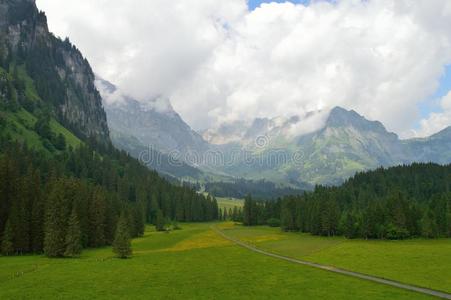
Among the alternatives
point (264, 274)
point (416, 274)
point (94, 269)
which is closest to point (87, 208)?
point (94, 269)

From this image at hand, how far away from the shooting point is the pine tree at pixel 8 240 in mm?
100500

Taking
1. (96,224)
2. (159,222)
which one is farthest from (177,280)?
(159,222)

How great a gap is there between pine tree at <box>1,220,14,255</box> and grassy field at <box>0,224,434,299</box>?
7.08m

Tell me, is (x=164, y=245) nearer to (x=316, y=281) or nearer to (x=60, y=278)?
(x=60, y=278)

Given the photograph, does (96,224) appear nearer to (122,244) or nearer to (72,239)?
(72,239)

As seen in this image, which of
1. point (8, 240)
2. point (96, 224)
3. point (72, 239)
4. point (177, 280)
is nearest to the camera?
point (177, 280)

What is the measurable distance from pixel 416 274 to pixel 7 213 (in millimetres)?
100845

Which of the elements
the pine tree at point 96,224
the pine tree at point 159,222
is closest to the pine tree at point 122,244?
the pine tree at point 96,224

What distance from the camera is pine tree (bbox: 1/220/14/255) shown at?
100m

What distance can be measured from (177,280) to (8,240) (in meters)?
58.4

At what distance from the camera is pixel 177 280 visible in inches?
2584

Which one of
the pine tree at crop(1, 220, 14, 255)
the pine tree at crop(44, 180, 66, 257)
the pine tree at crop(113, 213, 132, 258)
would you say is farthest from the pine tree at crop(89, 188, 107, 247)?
the pine tree at crop(113, 213, 132, 258)

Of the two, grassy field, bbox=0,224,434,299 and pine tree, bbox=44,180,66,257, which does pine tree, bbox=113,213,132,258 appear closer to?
grassy field, bbox=0,224,434,299

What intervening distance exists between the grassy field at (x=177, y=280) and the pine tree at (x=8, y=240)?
279 inches
